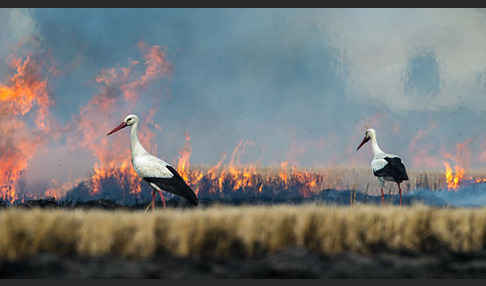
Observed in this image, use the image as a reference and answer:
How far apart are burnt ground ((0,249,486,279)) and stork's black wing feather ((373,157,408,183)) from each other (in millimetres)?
5562

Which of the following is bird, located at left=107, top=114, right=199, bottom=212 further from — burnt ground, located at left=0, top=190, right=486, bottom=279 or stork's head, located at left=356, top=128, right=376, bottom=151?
stork's head, located at left=356, top=128, right=376, bottom=151

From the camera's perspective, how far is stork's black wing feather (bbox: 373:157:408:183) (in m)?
14.4

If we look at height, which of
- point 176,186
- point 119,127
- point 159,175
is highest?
point 119,127

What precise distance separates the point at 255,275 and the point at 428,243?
135 inches

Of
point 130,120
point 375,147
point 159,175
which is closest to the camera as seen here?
point 159,175

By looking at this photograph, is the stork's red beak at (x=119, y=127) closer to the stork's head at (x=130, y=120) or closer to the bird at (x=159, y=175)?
the stork's head at (x=130, y=120)

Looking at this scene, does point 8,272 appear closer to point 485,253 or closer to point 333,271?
point 333,271

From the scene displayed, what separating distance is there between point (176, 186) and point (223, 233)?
3.93m

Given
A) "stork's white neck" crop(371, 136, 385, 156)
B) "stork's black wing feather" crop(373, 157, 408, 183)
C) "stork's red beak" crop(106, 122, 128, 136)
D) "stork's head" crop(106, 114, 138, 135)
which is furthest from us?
"stork's white neck" crop(371, 136, 385, 156)

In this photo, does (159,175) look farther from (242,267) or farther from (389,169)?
(389,169)

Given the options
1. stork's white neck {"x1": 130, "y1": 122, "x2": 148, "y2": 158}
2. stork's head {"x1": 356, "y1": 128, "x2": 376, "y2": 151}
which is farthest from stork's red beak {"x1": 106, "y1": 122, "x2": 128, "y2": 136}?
stork's head {"x1": 356, "y1": 128, "x2": 376, "y2": 151}

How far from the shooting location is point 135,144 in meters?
12.8

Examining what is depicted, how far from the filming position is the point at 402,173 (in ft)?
47.4

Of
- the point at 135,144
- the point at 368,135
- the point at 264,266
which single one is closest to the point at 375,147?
the point at 368,135
